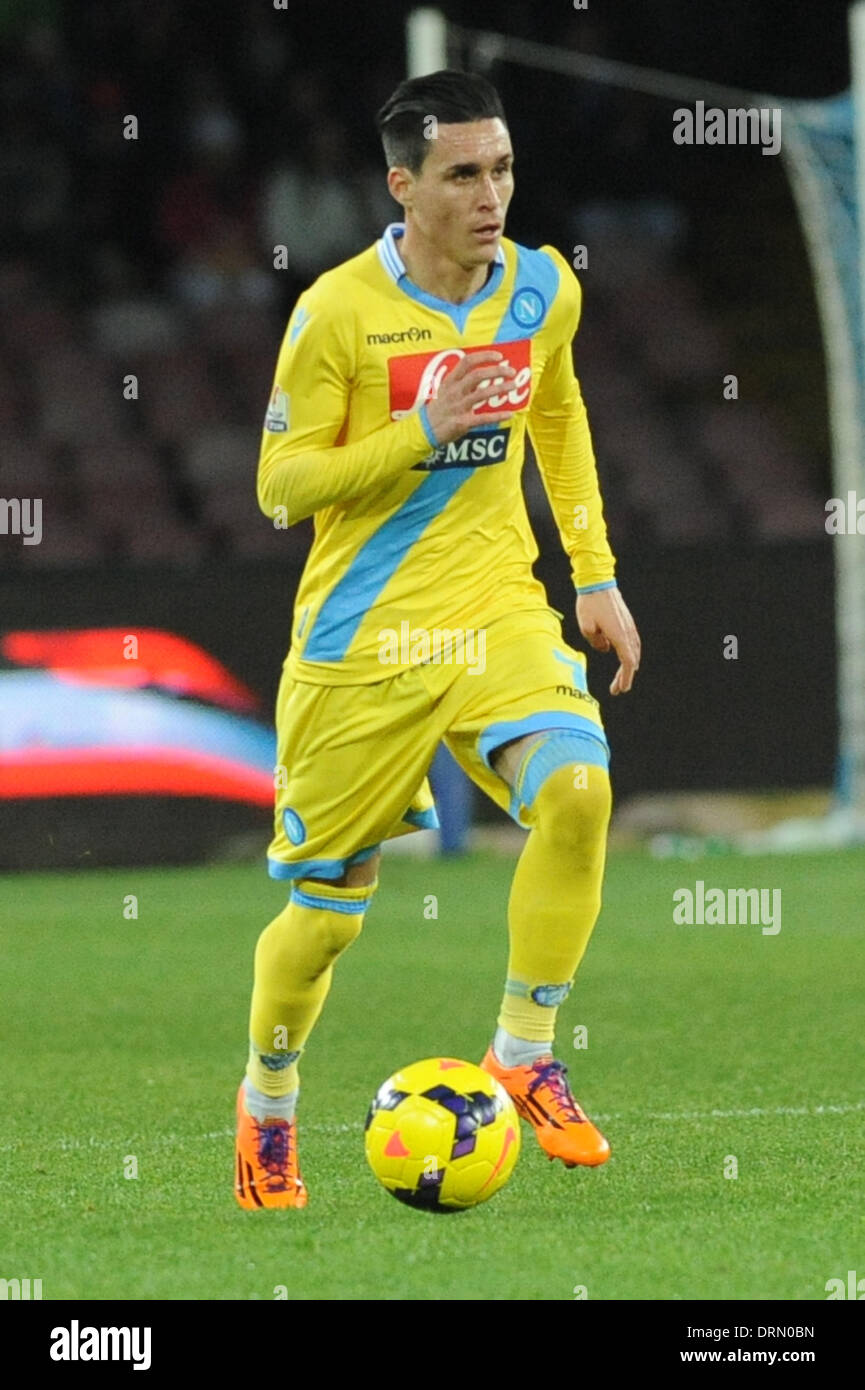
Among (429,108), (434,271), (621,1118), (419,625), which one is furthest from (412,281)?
(621,1118)

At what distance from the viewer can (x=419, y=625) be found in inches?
204

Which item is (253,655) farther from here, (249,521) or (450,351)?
(450,351)

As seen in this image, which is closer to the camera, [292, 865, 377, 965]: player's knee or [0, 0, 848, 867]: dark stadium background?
[292, 865, 377, 965]: player's knee

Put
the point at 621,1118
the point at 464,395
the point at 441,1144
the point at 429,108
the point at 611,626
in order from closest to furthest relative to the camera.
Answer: the point at 441,1144 < the point at 464,395 < the point at 429,108 < the point at 611,626 < the point at 621,1118

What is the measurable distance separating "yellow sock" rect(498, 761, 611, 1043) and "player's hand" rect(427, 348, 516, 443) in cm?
69

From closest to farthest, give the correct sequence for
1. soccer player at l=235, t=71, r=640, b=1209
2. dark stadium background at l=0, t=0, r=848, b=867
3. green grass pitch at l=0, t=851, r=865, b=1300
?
green grass pitch at l=0, t=851, r=865, b=1300
soccer player at l=235, t=71, r=640, b=1209
dark stadium background at l=0, t=0, r=848, b=867

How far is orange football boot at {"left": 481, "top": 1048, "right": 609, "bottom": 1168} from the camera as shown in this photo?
506 cm

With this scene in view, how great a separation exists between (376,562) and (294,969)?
0.84m

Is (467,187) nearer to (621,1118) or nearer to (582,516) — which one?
(582,516)

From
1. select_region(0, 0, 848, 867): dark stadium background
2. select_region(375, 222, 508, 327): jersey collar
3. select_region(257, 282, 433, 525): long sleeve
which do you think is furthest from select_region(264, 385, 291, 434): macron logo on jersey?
select_region(0, 0, 848, 867): dark stadium background

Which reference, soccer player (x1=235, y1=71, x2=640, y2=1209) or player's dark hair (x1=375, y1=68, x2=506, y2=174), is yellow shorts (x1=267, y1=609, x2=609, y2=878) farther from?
player's dark hair (x1=375, y1=68, x2=506, y2=174)

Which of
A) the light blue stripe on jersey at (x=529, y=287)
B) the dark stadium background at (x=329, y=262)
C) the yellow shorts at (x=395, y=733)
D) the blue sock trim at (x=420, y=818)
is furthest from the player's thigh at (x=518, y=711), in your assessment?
the dark stadium background at (x=329, y=262)

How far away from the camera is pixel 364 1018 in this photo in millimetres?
7863

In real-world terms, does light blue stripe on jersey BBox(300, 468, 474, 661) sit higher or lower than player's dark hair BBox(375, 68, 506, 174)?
lower
